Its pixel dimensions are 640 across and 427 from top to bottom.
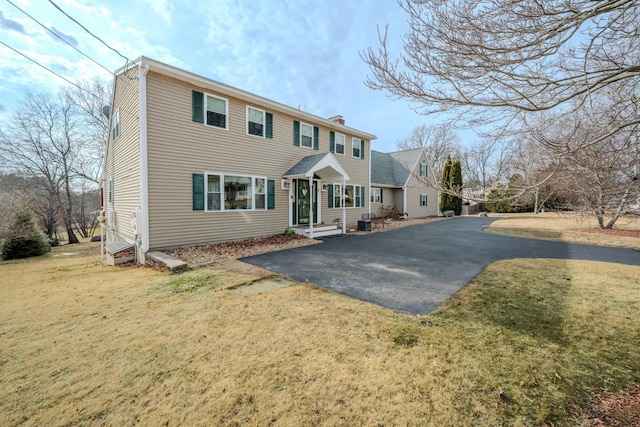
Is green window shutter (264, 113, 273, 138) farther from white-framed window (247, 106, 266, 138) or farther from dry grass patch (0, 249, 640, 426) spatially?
dry grass patch (0, 249, 640, 426)

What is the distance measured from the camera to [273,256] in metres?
7.61

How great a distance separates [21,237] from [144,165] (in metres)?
11.0

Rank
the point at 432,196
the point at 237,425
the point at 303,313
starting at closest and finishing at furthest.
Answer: the point at 237,425 < the point at 303,313 < the point at 432,196

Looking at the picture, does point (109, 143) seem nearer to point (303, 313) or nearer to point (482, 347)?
point (303, 313)

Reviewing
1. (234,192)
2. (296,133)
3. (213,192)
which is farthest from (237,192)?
(296,133)

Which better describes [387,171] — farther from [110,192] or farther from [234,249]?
[110,192]

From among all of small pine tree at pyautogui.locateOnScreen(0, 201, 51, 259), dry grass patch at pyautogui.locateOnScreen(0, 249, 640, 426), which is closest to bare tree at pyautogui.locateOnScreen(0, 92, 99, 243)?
small pine tree at pyautogui.locateOnScreen(0, 201, 51, 259)

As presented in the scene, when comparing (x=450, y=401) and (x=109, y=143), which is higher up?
(x=109, y=143)

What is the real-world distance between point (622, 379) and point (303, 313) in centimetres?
324

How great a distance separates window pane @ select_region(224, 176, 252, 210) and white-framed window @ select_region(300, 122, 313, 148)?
341 cm

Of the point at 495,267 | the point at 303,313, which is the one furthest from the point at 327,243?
the point at 303,313

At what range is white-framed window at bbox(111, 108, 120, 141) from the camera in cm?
1045

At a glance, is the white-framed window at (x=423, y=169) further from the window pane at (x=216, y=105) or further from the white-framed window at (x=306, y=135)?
the window pane at (x=216, y=105)

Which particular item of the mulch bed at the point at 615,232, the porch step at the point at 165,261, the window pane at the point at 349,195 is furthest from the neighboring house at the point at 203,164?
the mulch bed at the point at 615,232
